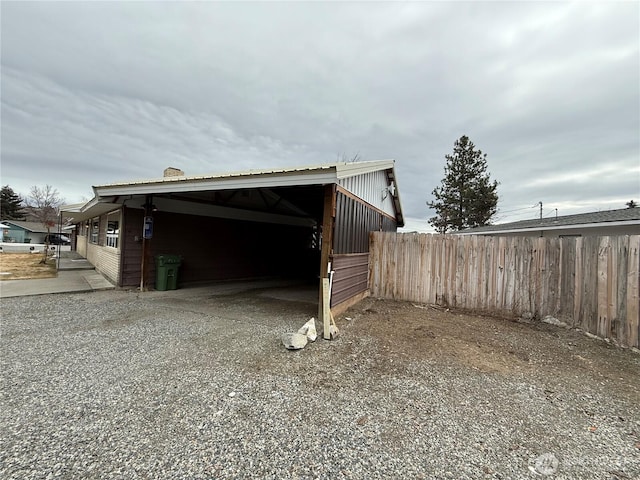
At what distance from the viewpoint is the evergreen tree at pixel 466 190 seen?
22.6 meters

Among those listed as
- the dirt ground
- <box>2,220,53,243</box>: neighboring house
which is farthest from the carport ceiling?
<box>2,220,53,243</box>: neighboring house

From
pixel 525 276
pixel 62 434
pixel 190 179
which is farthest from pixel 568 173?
pixel 62 434

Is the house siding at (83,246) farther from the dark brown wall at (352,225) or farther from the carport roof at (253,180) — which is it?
the dark brown wall at (352,225)

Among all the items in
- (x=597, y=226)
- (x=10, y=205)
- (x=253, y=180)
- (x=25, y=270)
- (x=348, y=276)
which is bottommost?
(x=25, y=270)

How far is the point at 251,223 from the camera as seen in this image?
11023mm

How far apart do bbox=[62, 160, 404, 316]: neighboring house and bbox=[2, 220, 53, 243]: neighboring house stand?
1636 inches

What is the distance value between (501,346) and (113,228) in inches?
474

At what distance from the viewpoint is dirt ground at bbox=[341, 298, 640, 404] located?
11.6 feet

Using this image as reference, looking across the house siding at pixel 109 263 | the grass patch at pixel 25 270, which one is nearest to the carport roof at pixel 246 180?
the house siding at pixel 109 263

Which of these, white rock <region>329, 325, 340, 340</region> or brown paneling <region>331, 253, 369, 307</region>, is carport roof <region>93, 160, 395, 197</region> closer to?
brown paneling <region>331, 253, 369, 307</region>

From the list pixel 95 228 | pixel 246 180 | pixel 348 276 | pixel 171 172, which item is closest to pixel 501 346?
pixel 348 276

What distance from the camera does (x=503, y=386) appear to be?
3082mm

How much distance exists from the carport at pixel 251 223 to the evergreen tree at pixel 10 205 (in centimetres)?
5155

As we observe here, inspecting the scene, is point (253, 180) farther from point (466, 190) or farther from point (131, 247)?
point (466, 190)
